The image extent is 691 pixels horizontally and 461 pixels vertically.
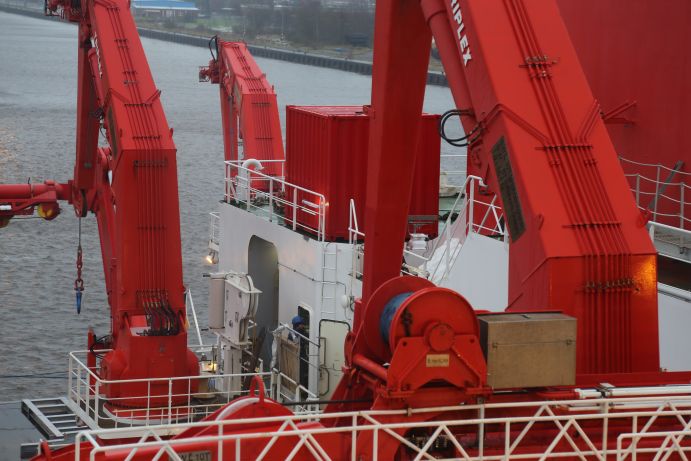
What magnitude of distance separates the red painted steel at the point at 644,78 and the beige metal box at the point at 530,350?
7561 millimetres

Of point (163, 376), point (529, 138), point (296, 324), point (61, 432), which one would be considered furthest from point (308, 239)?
point (529, 138)

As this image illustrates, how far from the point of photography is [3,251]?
129 ft

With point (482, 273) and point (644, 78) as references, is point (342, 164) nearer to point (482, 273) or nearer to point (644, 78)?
point (482, 273)

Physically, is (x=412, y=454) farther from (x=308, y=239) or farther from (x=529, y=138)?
(x=308, y=239)

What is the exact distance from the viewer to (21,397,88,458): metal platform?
17.9m

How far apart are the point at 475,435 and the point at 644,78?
9.27 meters

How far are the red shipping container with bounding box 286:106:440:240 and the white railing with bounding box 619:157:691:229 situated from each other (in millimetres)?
3288

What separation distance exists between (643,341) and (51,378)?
20.2m

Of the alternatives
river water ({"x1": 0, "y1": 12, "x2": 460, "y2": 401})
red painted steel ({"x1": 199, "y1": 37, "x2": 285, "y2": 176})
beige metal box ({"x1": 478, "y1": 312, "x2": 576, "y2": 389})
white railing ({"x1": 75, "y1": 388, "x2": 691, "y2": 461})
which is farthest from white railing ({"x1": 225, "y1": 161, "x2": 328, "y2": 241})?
beige metal box ({"x1": 478, "y1": 312, "x2": 576, "y2": 389})

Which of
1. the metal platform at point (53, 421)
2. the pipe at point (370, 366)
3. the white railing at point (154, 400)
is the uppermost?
the pipe at point (370, 366)

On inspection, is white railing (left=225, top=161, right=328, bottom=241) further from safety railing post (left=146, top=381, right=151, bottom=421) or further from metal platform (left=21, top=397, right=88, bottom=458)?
metal platform (left=21, top=397, right=88, bottom=458)

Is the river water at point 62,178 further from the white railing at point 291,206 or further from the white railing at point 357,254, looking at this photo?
the white railing at point 357,254

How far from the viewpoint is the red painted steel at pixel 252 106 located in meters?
27.0

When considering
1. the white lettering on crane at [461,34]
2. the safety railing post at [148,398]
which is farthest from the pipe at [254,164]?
the white lettering on crane at [461,34]
